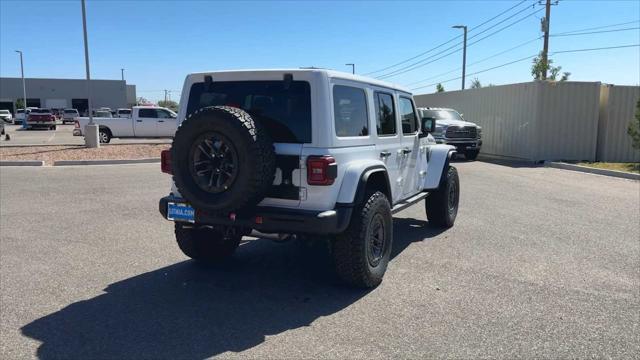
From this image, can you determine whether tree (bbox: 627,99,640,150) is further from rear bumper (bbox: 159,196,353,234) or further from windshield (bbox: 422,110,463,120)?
rear bumper (bbox: 159,196,353,234)

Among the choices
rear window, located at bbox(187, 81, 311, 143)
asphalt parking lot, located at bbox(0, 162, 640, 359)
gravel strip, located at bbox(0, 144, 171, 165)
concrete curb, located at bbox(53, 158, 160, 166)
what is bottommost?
asphalt parking lot, located at bbox(0, 162, 640, 359)

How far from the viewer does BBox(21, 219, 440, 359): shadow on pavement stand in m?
3.76

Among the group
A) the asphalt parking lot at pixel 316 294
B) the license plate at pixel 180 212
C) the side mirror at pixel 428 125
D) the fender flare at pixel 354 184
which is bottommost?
the asphalt parking lot at pixel 316 294

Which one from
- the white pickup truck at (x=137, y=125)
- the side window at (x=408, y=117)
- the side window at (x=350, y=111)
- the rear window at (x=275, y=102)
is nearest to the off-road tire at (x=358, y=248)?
the side window at (x=350, y=111)

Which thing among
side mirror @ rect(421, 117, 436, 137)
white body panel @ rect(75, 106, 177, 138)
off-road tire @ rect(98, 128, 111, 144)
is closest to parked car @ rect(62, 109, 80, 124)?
white body panel @ rect(75, 106, 177, 138)

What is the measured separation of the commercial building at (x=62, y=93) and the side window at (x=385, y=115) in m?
77.7

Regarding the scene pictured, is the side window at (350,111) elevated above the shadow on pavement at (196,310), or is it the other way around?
the side window at (350,111)

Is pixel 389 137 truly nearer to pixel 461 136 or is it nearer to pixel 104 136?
pixel 461 136

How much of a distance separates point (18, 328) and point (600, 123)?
19.3 metres

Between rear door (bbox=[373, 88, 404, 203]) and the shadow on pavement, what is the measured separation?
1222 mm

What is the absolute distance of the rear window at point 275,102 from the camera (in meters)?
4.58

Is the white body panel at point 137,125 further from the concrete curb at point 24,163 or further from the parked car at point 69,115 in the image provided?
the parked car at point 69,115

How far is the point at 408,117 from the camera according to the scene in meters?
6.62

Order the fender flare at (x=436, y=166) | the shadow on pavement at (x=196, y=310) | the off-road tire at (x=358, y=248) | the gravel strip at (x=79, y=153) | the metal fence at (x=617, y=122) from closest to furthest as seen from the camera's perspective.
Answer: the shadow on pavement at (x=196, y=310) < the off-road tire at (x=358, y=248) < the fender flare at (x=436, y=166) < the gravel strip at (x=79, y=153) < the metal fence at (x=617, y=122)
